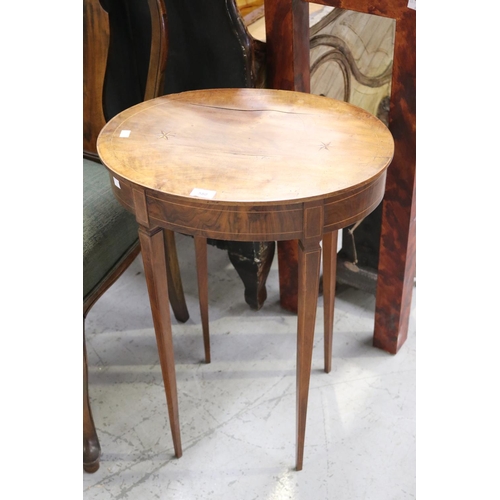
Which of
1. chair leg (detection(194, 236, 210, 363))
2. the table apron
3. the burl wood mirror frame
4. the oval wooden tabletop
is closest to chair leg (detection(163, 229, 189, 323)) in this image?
chair leg (detection(194, 236, 210, 363))

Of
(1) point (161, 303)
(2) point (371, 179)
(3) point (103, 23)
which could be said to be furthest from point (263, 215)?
(3) point (103, 23)

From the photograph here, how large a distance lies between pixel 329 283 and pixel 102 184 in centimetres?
58

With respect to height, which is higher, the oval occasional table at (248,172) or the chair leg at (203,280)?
the oval occasional table at (248,172)

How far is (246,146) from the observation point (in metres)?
1.18

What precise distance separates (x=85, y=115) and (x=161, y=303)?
0.61m

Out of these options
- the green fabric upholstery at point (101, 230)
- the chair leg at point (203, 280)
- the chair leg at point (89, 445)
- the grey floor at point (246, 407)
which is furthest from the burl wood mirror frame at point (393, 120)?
the chair leg at point (89, 445)

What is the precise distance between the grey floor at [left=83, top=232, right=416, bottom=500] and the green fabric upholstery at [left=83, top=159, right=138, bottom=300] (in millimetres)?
405

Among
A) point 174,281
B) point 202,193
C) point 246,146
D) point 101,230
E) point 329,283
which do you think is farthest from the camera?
point 174,281

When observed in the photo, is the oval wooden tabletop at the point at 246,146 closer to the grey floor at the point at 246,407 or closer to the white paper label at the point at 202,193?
the white paper label at the point at 202,193

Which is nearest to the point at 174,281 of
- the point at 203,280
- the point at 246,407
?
the point at 203,280

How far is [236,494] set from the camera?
1378 mm

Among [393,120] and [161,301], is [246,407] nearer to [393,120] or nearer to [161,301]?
[161,301]

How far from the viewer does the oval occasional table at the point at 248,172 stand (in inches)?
41.1

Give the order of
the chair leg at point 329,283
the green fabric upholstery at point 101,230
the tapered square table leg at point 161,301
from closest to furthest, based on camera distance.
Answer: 1. the tapered square table leg at point 161,301
2. the green fabric upholstery at point 101,230
3. the chair leg at point 329,283
